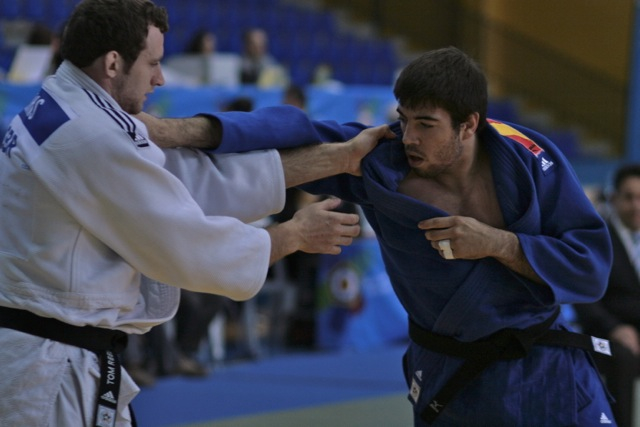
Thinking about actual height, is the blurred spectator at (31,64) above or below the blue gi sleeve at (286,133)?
below

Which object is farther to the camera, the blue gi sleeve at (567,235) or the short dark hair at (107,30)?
the blue gi sleeve at (567,235)

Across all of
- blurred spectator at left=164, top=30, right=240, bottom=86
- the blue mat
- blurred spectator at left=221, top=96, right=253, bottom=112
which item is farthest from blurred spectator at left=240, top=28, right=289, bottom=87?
the blue mat

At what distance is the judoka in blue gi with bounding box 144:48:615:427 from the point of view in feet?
9.13

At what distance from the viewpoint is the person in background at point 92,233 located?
244cm

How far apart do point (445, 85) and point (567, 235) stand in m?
0.58

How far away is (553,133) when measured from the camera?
1429cm

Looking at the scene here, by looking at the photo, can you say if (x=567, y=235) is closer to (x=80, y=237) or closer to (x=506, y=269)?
(x=506, y=269)

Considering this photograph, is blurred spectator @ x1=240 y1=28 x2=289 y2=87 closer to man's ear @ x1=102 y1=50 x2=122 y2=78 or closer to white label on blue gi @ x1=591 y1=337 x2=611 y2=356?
white label on blue gi @ x1=591 y1=337 x2=611 y2=356

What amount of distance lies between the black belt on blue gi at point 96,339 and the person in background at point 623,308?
2996 millimetres

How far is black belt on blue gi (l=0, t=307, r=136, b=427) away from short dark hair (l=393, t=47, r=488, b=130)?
1057 millimetres

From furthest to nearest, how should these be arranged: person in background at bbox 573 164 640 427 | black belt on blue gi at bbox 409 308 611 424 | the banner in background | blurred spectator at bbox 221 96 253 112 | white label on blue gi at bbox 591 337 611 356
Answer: the banner in background < blurred spectator at bbox 221 96 253 112 < person in background at bbox 573 164 640 427 < white label on blue gi at bbox 591 337 611 356 < black belt on blue gi at bbox 409 308 611 424

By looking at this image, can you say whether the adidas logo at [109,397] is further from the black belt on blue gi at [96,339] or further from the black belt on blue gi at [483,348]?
the black belt on blue gi at [483,348]

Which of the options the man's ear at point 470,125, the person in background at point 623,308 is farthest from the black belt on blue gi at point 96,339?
the person in background at point 623,308

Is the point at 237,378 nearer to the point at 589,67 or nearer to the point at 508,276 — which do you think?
the point at 508,276
